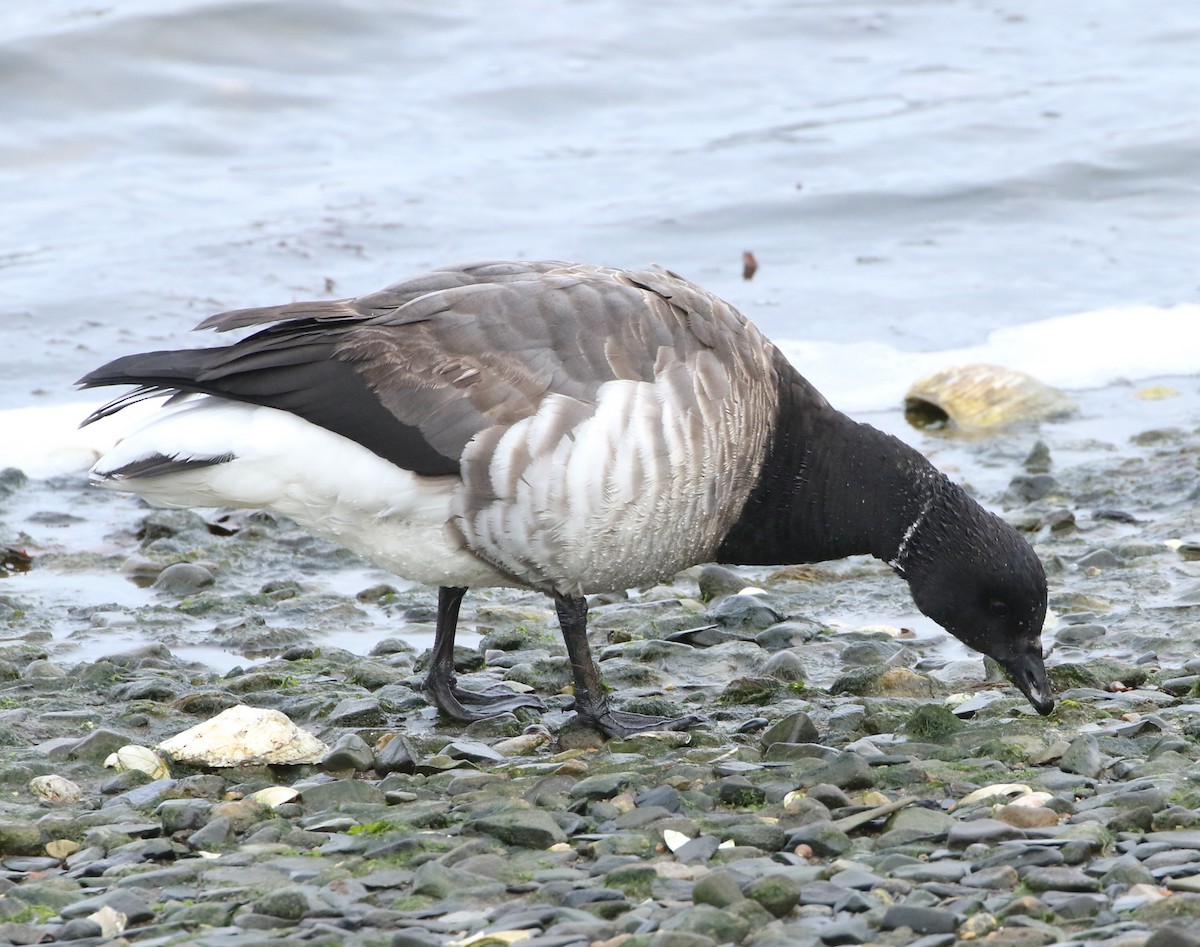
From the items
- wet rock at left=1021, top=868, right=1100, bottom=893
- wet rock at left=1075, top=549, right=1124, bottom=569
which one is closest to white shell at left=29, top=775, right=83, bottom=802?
wet rock at left=1021, top=868, right=1100, bottom=893

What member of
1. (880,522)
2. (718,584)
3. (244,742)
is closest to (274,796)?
(244,742)

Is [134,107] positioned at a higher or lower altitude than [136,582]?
higher

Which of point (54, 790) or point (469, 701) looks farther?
point (469, 701)

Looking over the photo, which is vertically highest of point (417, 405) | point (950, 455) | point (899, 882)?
point (417, 405)

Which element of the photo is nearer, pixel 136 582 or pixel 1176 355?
pixel 136 582

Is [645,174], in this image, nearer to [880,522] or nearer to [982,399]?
[982,399]

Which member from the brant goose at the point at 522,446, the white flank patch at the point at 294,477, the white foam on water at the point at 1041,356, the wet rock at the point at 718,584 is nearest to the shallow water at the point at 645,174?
the white foam on water at the point at 1041,356

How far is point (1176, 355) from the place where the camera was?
Result: 12195 millimetres

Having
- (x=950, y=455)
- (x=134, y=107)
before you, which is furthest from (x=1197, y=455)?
(x=134, y=107)

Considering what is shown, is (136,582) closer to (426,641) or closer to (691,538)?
(426,641)

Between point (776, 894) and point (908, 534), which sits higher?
point (908, 534)

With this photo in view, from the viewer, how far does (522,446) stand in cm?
578

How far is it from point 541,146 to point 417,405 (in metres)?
11.5

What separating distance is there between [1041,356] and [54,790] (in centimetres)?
881
